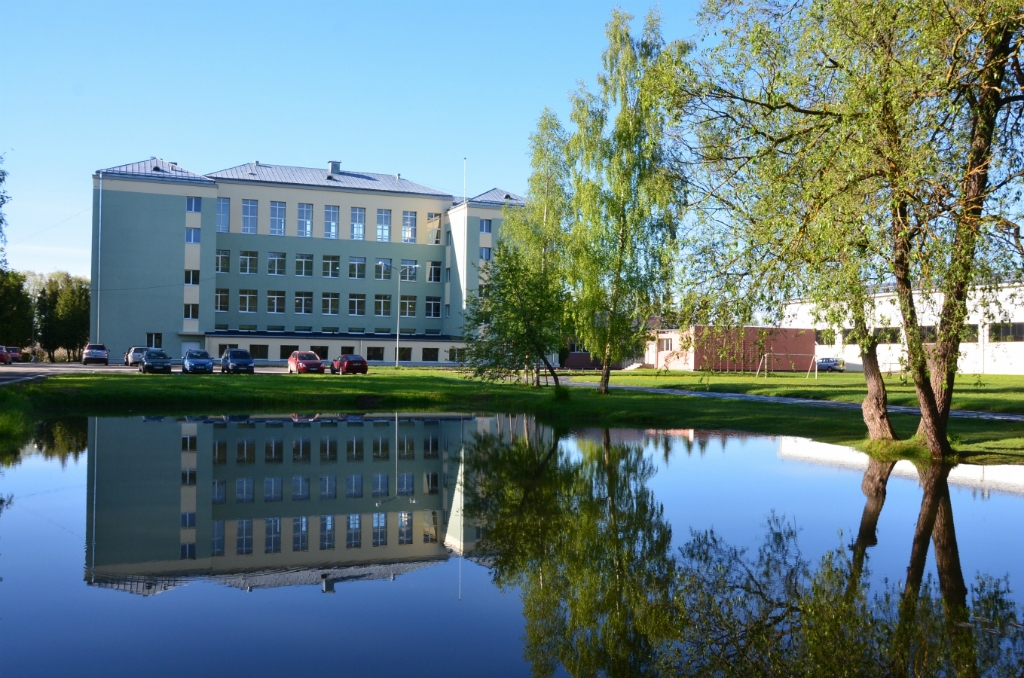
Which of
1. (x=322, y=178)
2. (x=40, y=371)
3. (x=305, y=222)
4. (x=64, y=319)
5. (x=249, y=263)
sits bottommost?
(x=40, y=371)

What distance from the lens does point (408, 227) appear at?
8425 cm

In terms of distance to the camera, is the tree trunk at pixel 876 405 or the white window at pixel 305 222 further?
the white window at pixel 305 222

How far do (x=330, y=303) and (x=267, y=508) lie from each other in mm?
70036

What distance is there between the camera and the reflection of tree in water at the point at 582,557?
7055 mm

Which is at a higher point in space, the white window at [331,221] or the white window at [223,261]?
the white window at [331,221]

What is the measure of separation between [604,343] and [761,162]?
897 inches

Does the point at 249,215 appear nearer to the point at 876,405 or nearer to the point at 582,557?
the point at 876,405

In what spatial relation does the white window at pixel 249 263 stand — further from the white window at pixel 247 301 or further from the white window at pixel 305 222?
the white window at pixel 305 222

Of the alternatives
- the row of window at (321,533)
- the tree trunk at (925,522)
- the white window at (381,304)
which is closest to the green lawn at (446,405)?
the tree trunk at (925,522)

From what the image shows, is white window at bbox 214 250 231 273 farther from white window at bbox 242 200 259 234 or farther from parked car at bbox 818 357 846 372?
parked car at bbox 818 357 846 372

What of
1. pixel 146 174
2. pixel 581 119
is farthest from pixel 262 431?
pixel 146 174

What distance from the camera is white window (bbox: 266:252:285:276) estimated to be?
79.2m

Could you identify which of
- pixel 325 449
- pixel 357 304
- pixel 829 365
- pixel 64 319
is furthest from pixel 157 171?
pixel 325 449

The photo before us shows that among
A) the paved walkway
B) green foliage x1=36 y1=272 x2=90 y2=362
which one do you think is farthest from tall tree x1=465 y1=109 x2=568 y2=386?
green foliage x1=36 y1=272 x2=90 y2=362
